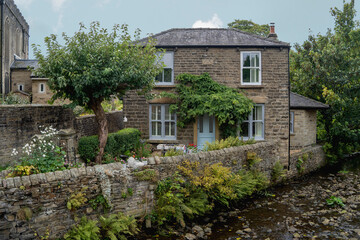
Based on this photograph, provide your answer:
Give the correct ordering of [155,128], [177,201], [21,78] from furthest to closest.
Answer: [21,78]
[155,128]
[177,201]

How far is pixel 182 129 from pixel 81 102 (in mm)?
5891

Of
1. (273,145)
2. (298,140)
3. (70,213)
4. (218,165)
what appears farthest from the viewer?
(298,140)

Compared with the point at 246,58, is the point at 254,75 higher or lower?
lower

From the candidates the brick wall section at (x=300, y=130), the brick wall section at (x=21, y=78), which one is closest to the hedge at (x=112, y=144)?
the brick wall section at (x=300, y=130)

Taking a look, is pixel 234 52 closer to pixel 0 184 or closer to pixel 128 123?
pixel 128 123

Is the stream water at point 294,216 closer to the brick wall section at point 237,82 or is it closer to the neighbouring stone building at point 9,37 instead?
the brick wall section at point 237,82

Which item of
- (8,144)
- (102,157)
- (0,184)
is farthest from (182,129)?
(0,184)

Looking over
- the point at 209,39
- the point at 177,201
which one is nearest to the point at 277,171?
the point at 177,201

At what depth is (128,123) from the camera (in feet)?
51.0

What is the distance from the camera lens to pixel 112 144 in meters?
12.4

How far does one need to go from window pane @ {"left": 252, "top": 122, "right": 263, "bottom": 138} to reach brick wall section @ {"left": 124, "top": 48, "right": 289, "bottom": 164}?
0.35 metres

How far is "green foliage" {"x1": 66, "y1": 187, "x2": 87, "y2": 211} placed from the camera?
7059 mm

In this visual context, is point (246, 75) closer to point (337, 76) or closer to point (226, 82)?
point (226, 82)

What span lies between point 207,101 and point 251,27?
1012 inches
